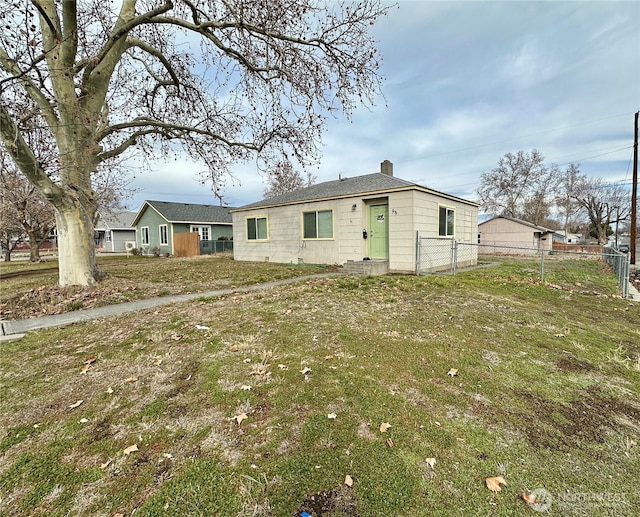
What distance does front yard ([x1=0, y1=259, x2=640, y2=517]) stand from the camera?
5.55 feet

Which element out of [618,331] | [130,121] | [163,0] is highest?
[163,0]

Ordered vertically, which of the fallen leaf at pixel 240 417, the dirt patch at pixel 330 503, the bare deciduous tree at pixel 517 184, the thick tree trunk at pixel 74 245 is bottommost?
the dirt patch at pixel 330 503

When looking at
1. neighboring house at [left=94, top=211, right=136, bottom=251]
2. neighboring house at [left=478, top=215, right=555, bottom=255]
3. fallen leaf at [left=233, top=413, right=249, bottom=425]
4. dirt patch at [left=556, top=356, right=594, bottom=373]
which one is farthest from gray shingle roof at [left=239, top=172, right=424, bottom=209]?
neighboring house at [left=94, top=211, right=136, bottom=251]

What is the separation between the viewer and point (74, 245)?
7375 millimetres

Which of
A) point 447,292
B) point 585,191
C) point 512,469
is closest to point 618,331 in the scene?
point 447,292

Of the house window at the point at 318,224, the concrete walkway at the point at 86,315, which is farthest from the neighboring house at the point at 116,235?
the concrete walkway at the point at 86,315

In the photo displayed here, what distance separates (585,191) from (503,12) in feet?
159

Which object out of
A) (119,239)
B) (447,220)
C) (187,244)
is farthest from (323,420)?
(119,239)

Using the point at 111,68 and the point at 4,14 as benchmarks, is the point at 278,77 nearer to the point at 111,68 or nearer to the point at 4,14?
the point at 111,68

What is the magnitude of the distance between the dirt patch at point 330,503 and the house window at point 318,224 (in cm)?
1109

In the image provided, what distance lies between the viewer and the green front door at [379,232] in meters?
11.1

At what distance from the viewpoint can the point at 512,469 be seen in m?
1.87

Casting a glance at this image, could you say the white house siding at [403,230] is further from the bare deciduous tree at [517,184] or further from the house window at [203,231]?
the bare deciduous tree at [517,184]

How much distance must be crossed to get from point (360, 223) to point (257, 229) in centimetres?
646
